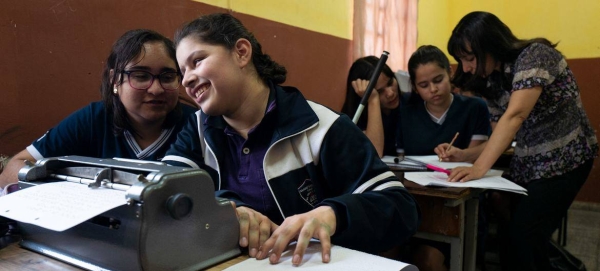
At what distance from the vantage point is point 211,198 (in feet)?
2.10

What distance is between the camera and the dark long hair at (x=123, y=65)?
4.14 feet

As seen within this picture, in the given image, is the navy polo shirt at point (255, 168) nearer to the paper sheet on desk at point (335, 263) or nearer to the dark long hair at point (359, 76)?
the paper sheet on desk at point (335, 263)

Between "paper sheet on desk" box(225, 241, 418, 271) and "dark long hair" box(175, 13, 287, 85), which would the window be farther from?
"paper sheet on desk" box(225, 241, 418, 271)

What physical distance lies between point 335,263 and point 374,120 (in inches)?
68.2

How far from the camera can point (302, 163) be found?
3.14 ft

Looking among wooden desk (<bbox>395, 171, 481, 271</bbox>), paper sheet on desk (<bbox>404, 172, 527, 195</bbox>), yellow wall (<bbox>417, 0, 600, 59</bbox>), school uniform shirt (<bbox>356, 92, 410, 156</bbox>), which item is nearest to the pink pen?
paper sheet on desk (<bbox>404, 172, 527, 195</bbox>)

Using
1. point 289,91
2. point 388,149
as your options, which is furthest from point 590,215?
point 289,91

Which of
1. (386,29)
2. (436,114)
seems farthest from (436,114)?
(386,29)

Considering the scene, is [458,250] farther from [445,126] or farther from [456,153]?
[445,126]

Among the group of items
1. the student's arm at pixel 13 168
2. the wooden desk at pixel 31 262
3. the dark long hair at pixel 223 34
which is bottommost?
the wooden desk at pixel 31 262

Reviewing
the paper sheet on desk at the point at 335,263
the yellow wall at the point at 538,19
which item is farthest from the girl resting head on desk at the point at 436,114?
the yellow wall at the point at 538,19

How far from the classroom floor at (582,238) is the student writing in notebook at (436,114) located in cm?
76

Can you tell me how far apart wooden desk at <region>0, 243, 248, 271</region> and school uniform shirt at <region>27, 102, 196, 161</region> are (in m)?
0.56

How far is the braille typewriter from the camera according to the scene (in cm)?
58
